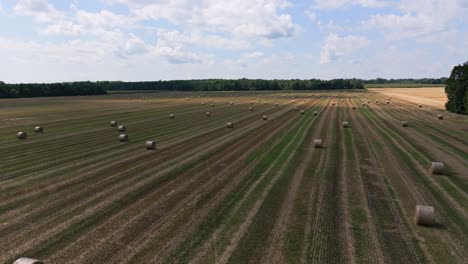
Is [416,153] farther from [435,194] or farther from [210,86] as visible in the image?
[210,86]

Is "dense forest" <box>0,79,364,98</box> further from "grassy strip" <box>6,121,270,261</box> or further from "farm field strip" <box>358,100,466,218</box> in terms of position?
"grassy strip" <box>6,121,270,261</box>

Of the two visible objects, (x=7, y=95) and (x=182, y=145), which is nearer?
(x=182, y=145)

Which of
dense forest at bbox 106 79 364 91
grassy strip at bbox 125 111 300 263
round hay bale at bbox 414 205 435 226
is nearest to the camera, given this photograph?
grassy strip at bbox 125 111 300 263

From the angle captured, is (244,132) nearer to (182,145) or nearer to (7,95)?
(182,145)

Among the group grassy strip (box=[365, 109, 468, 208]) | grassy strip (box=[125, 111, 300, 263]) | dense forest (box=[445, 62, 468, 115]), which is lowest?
grassy strip (box=[365, 109, 468, 208])

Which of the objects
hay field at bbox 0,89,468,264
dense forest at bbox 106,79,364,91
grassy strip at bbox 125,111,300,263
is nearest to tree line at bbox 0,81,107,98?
dense forest at bbox 106,79,364,91

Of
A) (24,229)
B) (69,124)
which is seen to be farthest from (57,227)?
(69,124)
